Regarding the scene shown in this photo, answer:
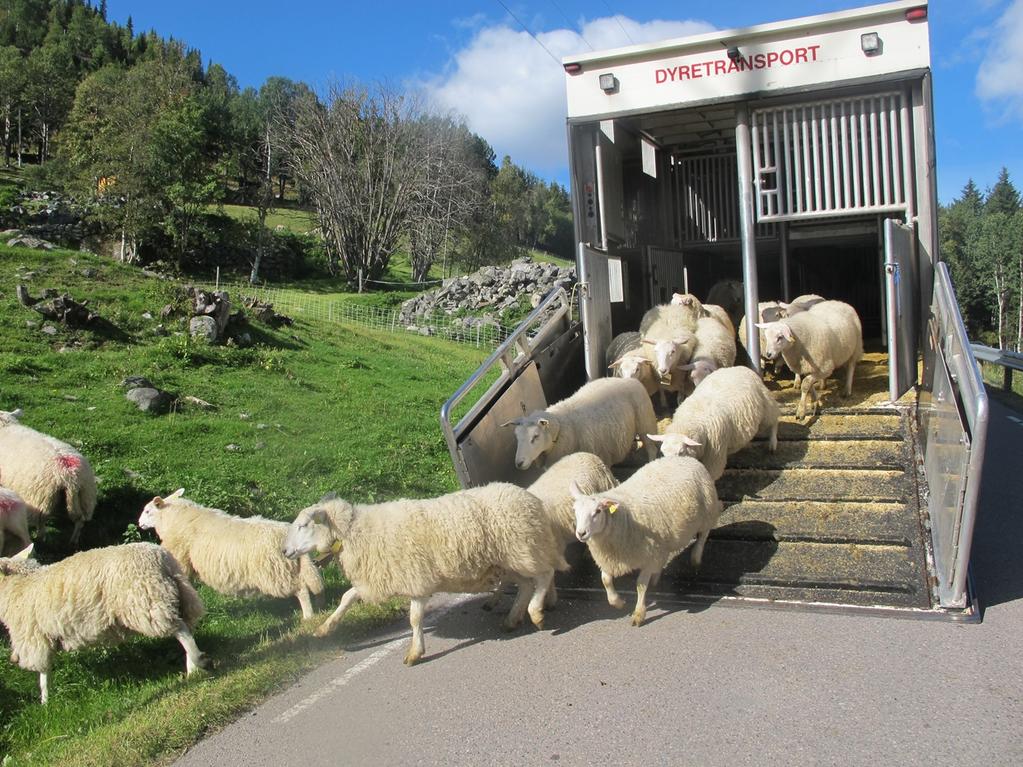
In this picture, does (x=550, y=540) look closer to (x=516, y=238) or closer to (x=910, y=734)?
(x=910, y=734)

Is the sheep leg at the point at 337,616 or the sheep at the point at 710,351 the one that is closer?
the sheep leg at the point at 337,616

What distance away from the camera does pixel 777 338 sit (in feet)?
27.2

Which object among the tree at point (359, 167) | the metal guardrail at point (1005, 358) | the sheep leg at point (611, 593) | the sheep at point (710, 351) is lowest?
the sheep leg at point (611, 593)

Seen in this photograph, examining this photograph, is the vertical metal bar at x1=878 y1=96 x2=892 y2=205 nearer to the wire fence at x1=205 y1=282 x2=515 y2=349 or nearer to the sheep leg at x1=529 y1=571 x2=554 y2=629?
the sheep leg at x1=529 y1=571 x2=554 y2=629

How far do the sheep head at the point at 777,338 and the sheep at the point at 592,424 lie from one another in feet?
4.40

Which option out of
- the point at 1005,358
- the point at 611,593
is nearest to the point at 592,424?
the point at 611,593

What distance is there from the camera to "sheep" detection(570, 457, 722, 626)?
575 cm

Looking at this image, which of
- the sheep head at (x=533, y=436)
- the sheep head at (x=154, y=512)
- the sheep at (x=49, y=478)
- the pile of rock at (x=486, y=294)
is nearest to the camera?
the sheep head at (x=154, y=512)

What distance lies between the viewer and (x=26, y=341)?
42.4ft

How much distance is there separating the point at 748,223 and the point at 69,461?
23.4 feet

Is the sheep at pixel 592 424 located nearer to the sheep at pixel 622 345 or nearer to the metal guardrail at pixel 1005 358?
the sheep at pixel 622 345

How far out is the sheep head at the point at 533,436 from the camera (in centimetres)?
702

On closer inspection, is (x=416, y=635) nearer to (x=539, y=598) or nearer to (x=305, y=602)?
(x=539, y=598)

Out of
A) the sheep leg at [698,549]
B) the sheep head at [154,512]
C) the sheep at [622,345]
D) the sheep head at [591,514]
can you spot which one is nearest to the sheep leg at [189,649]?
the sheep head at [154,512]
